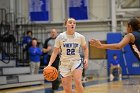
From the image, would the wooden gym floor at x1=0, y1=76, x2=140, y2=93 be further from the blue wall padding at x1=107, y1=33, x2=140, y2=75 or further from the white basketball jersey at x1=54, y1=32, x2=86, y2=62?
the blue wall padding at x1=107, y1=33, x2=140, y2=75

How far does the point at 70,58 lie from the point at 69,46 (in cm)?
27

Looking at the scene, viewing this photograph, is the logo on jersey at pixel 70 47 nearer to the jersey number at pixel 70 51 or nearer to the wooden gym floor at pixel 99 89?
the jersey number at pixel 70 51

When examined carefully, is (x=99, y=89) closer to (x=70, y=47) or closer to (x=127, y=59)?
(x=70, y=47)

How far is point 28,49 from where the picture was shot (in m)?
18.5

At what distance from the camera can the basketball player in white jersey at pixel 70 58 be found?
25.9 ft

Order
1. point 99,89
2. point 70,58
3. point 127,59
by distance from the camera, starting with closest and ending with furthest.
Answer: point 70,58
point 99,89
point 127,59

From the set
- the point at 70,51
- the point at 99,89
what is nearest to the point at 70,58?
the point at 70,51

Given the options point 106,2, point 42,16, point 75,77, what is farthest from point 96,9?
point 75,77

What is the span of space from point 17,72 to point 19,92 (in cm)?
386

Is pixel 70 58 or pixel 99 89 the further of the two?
pixel 99 89

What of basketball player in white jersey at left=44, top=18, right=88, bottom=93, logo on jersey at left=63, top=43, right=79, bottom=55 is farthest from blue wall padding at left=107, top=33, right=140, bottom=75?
logo on jersey at left=63, top=43, right=79, bottom=55

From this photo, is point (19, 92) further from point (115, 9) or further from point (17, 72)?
point (115, 9)

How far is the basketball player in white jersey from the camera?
25.9 feet

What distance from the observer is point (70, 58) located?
8.06 m
